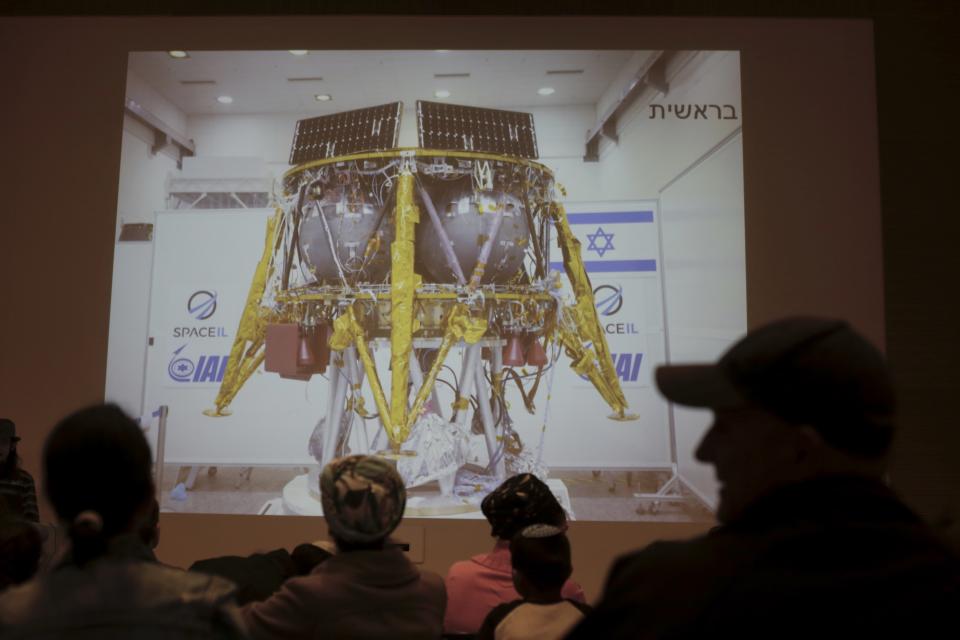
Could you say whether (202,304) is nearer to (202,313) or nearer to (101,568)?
(202,313)

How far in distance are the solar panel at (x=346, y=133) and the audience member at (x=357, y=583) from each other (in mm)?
2521

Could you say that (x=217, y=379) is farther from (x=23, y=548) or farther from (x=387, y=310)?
A: (x=23, y=548)

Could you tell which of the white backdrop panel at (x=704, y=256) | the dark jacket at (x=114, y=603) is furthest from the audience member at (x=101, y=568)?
the white backdrop panel at (x=704, y=256)

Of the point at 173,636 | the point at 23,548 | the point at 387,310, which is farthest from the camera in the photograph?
the point at 387,310

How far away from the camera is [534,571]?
5.05ft

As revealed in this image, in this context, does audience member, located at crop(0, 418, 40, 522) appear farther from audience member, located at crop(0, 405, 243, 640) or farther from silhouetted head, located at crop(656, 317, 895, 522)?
silhouetted head, located at crop(656, 317, 895, 522)

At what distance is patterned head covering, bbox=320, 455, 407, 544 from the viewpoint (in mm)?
1313

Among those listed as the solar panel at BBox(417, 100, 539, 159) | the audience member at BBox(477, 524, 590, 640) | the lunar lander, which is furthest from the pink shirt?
the solar panel at BBox(417, 100, 539, 159)

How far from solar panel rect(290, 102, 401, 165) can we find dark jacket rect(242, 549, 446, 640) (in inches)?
102

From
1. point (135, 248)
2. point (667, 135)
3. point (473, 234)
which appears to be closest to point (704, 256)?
point (667, 135)

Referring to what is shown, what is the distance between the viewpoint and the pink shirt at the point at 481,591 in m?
1.95

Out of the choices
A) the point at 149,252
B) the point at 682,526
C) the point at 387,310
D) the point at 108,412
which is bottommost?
the point at 682,526

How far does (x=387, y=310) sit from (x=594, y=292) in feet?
3.04

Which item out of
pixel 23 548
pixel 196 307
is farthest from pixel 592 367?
pixel 23 548
